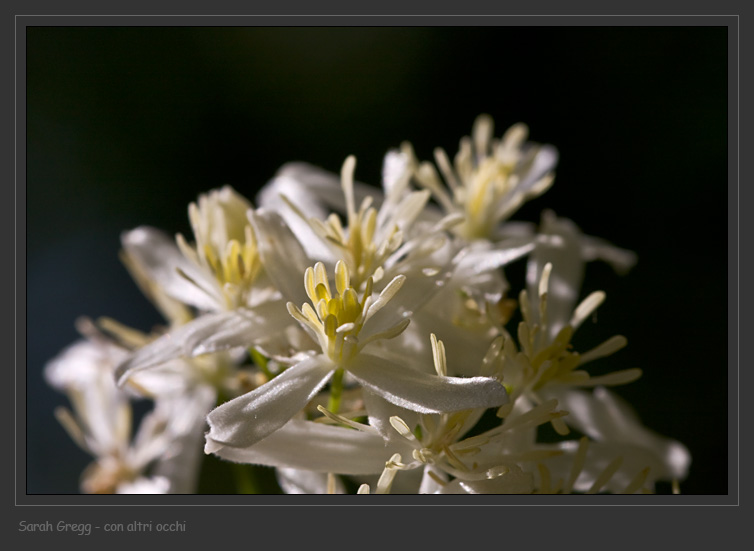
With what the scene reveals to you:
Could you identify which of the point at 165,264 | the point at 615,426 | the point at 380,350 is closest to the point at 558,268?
the point at 615,426

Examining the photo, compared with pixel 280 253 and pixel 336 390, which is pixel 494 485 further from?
pixel 280 253

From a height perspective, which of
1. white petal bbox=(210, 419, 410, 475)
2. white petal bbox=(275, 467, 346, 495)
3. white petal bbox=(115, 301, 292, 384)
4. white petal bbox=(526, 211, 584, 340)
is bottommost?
white petal bbox=(275, 467, 346, 495)

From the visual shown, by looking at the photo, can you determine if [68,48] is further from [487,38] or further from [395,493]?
[395,493]

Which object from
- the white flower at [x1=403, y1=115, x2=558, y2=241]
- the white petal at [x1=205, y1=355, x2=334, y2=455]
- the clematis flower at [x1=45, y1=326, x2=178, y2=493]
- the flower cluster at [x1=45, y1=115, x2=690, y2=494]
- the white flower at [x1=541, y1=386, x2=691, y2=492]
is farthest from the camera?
the clematis flower at [x1=45, y1=326, x2=178, y2=493]

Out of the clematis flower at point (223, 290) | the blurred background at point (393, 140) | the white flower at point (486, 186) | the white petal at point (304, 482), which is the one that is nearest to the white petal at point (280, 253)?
the clematis flower at point (223, 290)

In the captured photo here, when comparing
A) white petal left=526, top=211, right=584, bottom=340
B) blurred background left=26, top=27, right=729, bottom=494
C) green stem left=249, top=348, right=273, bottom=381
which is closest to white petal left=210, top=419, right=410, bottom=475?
green stem left=249, top=348, right=273, bottom=381

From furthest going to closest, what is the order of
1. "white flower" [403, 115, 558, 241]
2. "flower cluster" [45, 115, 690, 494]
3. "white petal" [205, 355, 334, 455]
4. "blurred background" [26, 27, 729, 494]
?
"blurred background" [26, 27, 729, 494]
"white flower" [403, 115, 558, 241]
"flower cluster" [45, 115, 690, 494]
"white petal" [205, 355, 334, 455]

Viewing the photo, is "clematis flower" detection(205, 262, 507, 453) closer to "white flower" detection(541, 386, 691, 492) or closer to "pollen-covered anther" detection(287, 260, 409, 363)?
"pollen-covered anther" detection(287, 260, 409, 363)

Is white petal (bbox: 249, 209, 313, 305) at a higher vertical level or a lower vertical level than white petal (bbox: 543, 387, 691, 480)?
higher
